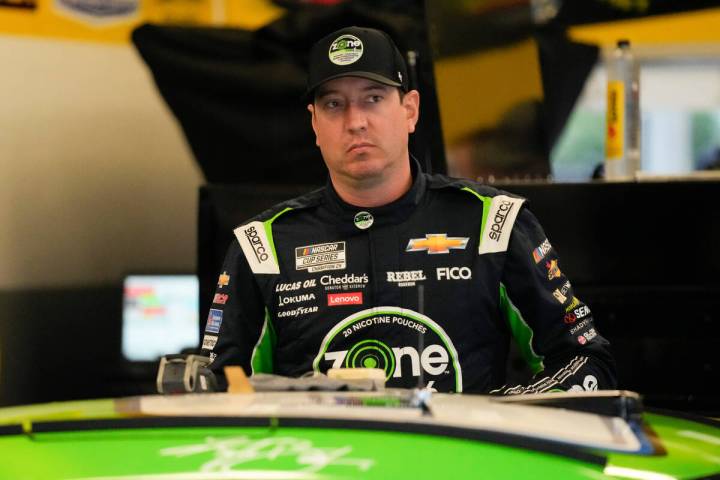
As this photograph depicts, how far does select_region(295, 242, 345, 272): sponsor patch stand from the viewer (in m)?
1.94

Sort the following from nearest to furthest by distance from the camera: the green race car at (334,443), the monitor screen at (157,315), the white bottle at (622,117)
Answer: the green race car at (334,443), the white bottle at (622,117), the monitor screen at (157,315)

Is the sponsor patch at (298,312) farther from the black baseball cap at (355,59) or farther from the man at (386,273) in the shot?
the black baseball cap at (355,59)

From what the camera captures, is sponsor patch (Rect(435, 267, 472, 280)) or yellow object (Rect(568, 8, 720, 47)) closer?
sponsor patch (Rect(435, 267, 472, 280))

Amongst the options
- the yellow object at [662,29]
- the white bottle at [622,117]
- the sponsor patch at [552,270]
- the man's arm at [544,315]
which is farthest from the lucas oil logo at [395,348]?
the yellow object at [662,29]

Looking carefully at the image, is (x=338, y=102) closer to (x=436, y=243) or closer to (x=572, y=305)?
(x=436, y=243)

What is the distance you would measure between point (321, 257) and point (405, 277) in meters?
0.16

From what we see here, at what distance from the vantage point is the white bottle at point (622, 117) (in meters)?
2.52

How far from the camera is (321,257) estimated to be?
196 centimetres

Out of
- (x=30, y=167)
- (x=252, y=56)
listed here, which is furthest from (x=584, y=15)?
(x=30, y=167)

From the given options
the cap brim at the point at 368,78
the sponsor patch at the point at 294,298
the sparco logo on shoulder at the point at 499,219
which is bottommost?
the sponsor patch at the point at 294,298

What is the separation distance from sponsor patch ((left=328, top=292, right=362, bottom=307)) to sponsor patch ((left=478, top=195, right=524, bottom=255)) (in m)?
0.22

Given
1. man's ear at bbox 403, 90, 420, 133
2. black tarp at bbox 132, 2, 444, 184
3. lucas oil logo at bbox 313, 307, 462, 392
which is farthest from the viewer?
black tarp at bbox 132, 2, 444, 184

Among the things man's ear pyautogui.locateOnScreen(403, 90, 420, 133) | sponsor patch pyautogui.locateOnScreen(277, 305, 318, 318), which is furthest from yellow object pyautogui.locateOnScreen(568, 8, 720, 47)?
sponsor patch pyautogui.locateOnScreen(277, 305, 318, 318)

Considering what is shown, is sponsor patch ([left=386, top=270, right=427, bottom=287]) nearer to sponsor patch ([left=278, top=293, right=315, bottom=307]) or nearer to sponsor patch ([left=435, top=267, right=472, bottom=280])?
sponsor patch ([left=435, top=267, right=472, bottom=280])
